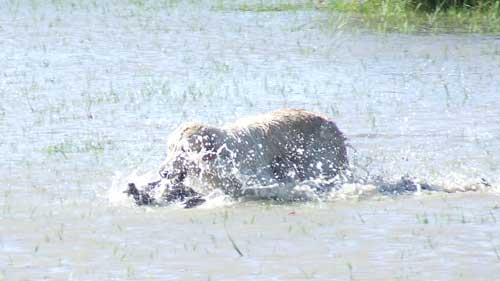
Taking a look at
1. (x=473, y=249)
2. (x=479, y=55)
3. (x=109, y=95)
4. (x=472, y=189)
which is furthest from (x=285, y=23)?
(x=473, y=249)

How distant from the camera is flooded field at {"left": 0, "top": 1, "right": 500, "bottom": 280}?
21.7 ft

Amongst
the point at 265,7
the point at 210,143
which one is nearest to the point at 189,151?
the point at 210,143

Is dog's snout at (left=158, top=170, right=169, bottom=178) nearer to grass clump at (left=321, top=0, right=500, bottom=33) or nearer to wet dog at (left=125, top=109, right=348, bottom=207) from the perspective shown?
wet dog at (left=125, top=109, right=348, bottom=207)

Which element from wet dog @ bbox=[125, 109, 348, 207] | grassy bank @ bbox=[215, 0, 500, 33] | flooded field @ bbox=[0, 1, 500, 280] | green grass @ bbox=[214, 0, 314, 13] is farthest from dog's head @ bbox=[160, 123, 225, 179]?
green grass @ bbox=[214, 0, 314, 13]

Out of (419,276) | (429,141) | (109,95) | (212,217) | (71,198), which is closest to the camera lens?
(419,276)

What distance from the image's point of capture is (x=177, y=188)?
7.90m

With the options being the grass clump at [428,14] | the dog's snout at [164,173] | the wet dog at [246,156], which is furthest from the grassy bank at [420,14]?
the dog's snout at [164,173]

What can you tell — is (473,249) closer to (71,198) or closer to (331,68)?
(71,198)

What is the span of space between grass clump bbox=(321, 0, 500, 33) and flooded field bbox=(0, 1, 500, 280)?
56cm

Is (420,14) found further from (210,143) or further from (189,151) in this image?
(189,151)

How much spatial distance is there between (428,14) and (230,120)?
273 inches

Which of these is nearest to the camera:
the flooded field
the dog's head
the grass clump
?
the flooded field

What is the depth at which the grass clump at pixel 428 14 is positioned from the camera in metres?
16.1

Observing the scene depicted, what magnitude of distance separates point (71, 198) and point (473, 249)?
2.73m
